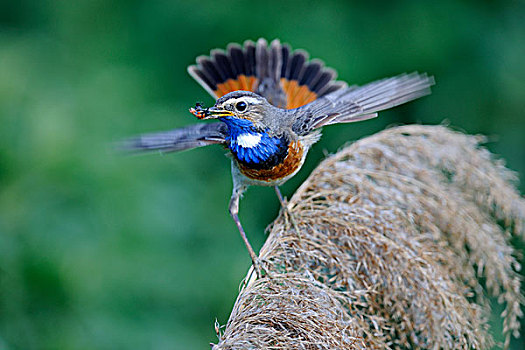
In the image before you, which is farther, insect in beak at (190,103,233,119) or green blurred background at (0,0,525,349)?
green blurred background at (0,0,525,349)

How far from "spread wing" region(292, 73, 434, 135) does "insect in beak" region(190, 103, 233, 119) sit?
529 millimetres

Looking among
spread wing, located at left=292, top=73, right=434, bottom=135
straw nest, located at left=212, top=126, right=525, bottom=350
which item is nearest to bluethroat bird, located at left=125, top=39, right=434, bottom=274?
→ spread wing, located at left=292, top=73, right=434, bottom=135

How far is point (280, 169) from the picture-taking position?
2.96 metres

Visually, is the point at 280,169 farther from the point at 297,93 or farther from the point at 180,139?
the point at 297,93

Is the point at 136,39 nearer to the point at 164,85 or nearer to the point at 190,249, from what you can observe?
the point at 164,85

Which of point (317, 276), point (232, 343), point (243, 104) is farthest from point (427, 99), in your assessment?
point (232, 343)

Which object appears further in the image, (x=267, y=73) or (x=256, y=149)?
(x=267, y=73)

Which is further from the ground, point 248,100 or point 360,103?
point 248,100

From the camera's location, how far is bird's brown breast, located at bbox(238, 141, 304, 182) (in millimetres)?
2943

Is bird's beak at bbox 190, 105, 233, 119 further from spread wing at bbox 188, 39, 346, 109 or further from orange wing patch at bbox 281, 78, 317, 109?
orange wing patch at bbox 281, 78, 317, 109

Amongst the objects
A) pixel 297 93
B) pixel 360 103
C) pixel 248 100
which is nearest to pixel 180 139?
pixel 248 100

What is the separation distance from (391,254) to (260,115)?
82 centimetres

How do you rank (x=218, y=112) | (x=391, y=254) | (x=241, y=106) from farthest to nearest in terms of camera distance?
(x=241, y=106) < (x=218, y=112) < (x=391, y=254)

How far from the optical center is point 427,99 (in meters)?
4.53
